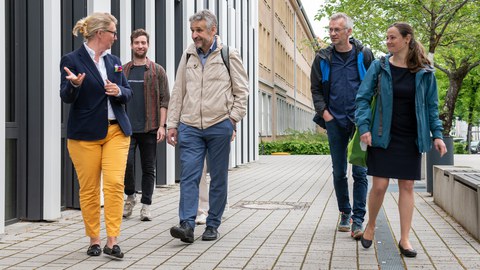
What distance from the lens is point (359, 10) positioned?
79.0ft

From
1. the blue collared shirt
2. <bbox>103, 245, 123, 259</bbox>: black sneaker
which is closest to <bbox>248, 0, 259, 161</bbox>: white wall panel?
the blue collared shirt

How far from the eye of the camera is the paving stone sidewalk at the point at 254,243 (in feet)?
20.7

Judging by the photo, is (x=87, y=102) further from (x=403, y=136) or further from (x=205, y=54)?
(x=403, y=136)

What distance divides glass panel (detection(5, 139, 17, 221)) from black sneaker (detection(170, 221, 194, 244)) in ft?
7.20

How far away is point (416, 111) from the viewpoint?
6.66m

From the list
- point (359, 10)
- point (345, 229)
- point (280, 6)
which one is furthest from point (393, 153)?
point (280, 6)

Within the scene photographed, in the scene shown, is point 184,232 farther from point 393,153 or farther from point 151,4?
point 151,4

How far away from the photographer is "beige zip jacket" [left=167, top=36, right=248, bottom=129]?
763 cm

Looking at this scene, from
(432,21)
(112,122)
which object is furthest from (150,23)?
(432,21)

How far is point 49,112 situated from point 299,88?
5623 centimetres

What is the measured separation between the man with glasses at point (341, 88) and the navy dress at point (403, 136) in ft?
3.01

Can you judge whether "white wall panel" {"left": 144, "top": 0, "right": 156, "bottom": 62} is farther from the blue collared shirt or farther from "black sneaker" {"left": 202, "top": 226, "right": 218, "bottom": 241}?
"black sneaker" {"left": 202, "top": 226, "right": 218, "bottom": 241}

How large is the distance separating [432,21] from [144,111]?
12.4m

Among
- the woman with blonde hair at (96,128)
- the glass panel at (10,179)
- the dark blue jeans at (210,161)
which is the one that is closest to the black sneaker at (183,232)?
the dark blue jeans at (210,161)
